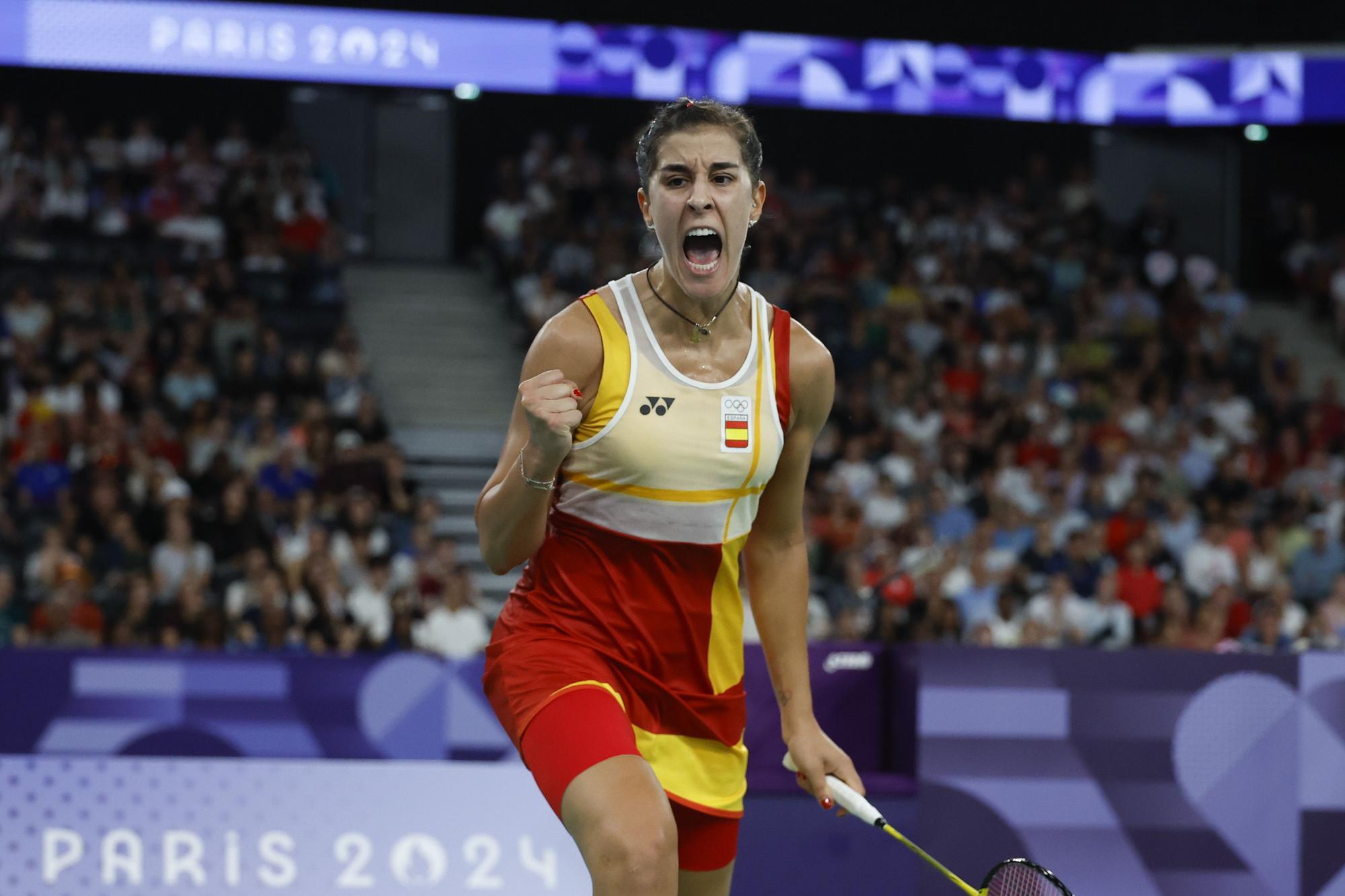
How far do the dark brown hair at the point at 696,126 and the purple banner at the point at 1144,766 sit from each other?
140 inches

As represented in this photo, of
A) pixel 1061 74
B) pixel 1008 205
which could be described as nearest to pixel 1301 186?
pixel 1008 205

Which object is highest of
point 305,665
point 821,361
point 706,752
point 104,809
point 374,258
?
point 374,258

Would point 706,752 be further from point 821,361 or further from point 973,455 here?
point 973,455

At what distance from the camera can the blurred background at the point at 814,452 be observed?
6.38 m

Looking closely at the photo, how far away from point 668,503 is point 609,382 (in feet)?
0.91

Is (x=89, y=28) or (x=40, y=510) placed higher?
(x=89, y=28)

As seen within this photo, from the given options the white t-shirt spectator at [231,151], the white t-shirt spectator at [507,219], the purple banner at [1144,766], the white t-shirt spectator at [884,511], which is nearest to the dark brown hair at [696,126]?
the purple banner at [1144,766]

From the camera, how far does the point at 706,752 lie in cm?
342

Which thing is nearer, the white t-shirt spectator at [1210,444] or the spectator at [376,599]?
the spectator at [376,599]

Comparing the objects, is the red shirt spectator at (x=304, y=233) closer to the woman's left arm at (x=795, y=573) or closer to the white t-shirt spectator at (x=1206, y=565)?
the white t-shirt spectator at (x=1206, y=565)

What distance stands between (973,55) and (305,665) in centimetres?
917

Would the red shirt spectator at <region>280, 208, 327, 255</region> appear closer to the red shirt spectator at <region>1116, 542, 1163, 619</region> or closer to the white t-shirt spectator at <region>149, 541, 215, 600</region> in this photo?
the white t-shirt spectator at <region>149, 541, 215, 600</region>

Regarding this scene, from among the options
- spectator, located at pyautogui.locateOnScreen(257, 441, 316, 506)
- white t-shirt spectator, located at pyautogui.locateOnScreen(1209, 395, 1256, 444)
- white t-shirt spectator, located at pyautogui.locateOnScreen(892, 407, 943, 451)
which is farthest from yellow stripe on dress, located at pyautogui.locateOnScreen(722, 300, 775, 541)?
white t-shirt spectator, located at pyautogui.locateOnScreen(1209, 395, 1256, 444)

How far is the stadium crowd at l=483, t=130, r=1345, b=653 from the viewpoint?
10.5 meters
